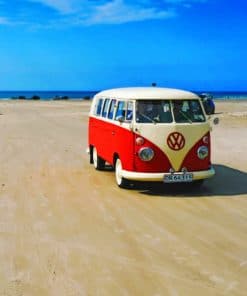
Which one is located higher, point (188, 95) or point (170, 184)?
point (188, 95)

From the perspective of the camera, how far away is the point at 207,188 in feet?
36.9

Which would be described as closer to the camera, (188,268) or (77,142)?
(188,268)

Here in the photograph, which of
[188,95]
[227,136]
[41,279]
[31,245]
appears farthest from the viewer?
[227,136]

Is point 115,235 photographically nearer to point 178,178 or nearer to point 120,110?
point 178,178

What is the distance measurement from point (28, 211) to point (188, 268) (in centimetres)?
375

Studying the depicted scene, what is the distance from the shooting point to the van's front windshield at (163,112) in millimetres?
10758

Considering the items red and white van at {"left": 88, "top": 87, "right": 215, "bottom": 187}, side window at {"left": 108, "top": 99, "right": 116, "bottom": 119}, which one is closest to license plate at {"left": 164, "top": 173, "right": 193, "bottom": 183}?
red and white van at {"left": 88, "top": 87, "right": 215, "bottom": 187}

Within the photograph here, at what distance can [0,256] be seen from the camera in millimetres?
6848

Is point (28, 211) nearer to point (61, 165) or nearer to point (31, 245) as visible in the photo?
point (31, 245)

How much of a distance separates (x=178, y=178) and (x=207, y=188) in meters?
1.01

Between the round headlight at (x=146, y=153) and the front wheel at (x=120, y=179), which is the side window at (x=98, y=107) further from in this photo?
the round headlight at (x=146, y=153)

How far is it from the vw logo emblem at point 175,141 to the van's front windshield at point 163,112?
34cm

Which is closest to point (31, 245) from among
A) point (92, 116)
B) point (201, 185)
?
point (201, 185)

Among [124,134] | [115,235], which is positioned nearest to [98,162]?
[124,134]
